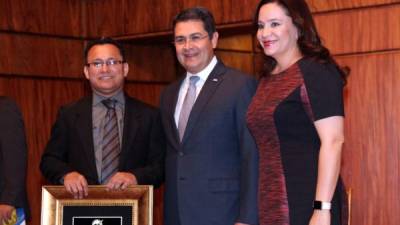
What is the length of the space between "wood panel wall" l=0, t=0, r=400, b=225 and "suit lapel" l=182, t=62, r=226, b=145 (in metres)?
1.29

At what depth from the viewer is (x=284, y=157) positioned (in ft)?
10.00

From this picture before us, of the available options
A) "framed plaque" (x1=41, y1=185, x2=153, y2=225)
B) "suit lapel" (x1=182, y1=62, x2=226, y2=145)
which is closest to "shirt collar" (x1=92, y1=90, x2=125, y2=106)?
"framed plaque" (x1=41, y1=185, x2=153, y2=225)

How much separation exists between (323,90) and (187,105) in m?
0.78

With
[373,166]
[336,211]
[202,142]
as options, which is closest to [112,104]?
[202,142]

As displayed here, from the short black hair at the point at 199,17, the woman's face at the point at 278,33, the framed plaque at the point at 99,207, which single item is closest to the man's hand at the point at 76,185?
the framed plaque at the point at 99,207

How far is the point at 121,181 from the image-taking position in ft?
12.0

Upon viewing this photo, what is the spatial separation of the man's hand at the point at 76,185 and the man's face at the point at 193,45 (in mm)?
658

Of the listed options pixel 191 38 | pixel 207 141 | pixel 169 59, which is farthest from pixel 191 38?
pixel 169 59

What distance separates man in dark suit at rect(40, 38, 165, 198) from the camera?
12.7ft

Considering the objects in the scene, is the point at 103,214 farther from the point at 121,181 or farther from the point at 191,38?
the point at 191,38

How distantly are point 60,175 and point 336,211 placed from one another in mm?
1367

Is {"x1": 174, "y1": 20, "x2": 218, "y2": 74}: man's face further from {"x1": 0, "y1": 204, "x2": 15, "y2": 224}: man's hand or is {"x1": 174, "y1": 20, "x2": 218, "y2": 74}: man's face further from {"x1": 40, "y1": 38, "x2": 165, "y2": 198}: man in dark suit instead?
{"x1": 0, "y1": 204, "x2": 15, "y2": 224}: man's hand

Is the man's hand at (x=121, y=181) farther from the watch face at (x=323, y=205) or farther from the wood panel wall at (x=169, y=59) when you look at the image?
the wood panel wall at (x=169, y=59)

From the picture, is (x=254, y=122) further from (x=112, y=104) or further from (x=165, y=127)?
(x=112, y=104)
